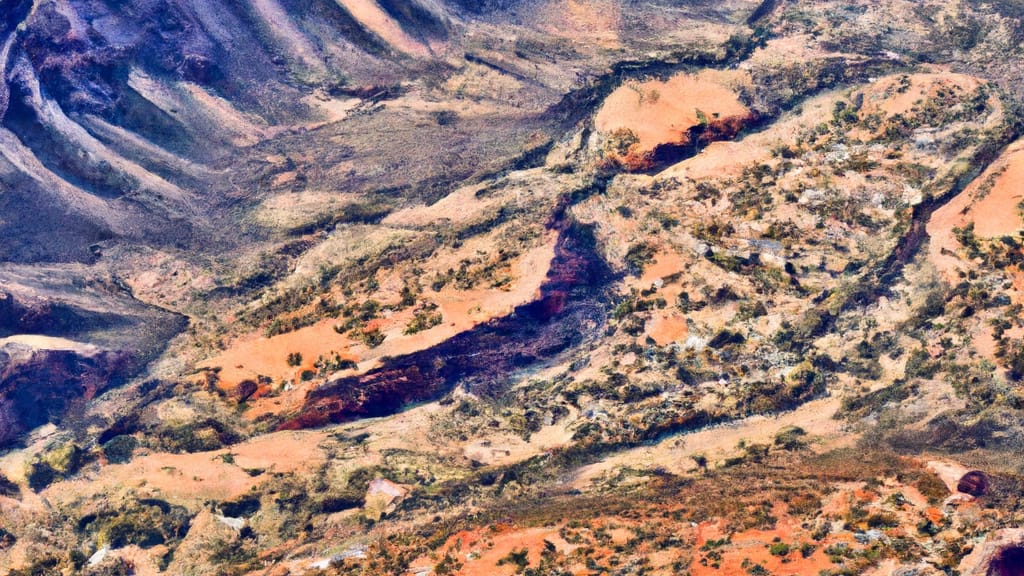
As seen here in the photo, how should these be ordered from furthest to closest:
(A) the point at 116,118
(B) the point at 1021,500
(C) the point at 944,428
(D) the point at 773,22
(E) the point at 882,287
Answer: (D) the point at 773,22, (A) the point at 116,118, (E) the point at 882,287, (C) the point at 944,428, (B) the point at 1021,500

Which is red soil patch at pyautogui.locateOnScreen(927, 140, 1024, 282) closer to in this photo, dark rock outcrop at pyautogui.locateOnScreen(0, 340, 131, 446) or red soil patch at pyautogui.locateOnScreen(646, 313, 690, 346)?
red soil patch at pyautogui.locateOnScreen(646, 313, 690, 346)

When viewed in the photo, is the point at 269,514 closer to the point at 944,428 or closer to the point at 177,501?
the point at 177,501

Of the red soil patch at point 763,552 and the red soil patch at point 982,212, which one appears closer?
the red soil patch at point 763,552

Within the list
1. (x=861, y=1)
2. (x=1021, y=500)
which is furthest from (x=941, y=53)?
(x=1021, y=500)

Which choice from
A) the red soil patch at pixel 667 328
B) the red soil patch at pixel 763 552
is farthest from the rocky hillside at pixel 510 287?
the red soil patch at pixel 667 328

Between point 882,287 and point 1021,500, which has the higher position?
point 882,287

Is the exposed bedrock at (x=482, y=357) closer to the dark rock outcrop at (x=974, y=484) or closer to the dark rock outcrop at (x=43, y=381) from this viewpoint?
the dark rock outcrop at (x=43, y=381)

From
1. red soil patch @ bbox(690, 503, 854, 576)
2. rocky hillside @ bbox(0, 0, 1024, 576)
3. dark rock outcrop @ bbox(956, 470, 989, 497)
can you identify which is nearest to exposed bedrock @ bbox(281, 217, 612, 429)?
rocky hillside @ bbox(0, 0, 1024, 576)

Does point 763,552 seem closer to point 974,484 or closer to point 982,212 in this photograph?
point 974,484
